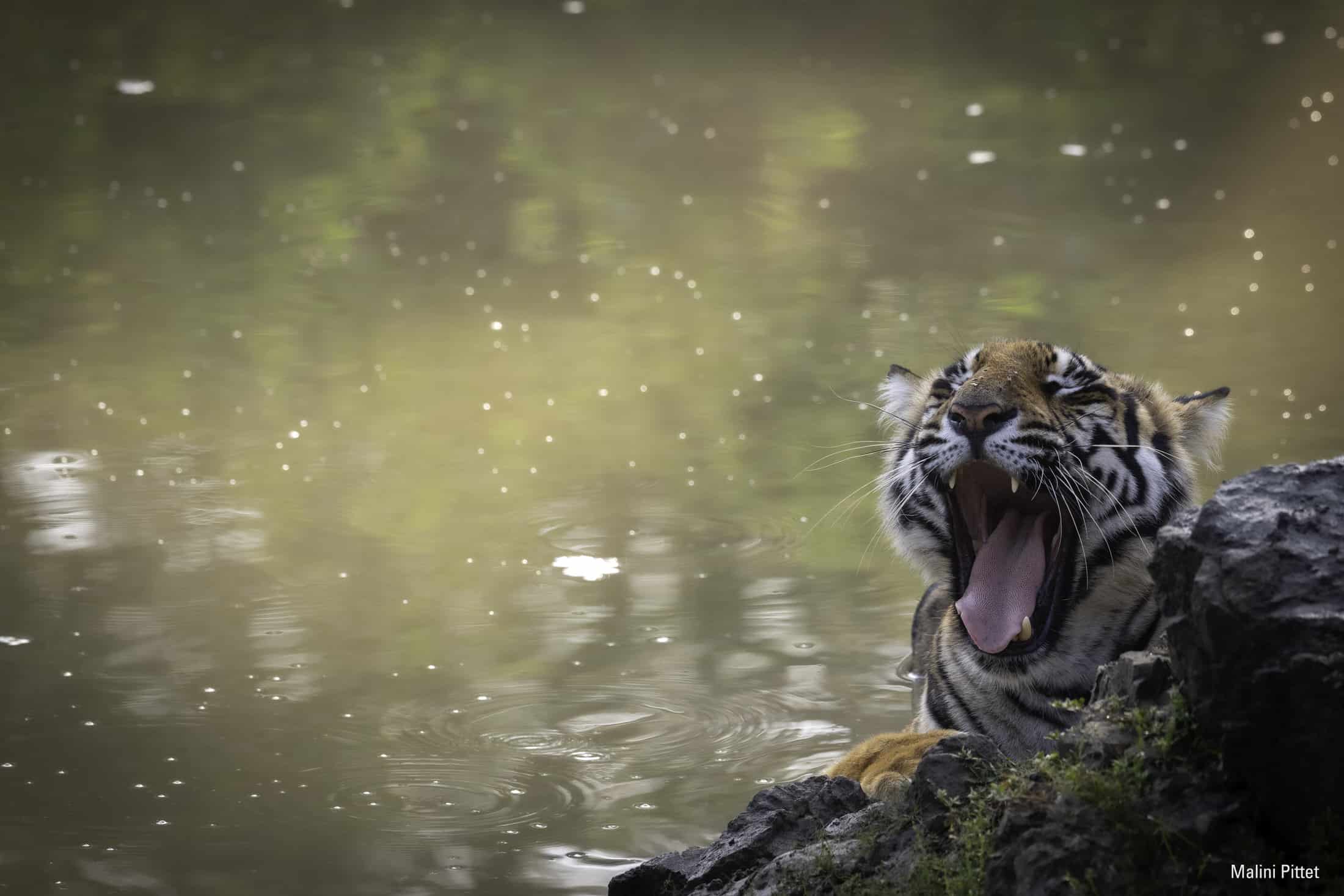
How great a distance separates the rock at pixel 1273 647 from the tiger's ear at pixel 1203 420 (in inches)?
42.4

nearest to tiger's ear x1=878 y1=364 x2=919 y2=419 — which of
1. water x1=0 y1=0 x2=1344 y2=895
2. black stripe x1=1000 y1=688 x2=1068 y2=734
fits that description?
black stripe x1=1000 y1=688 x2=1068 y2=734

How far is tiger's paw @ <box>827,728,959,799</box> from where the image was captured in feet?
7.43

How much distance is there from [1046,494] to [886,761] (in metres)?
0.55

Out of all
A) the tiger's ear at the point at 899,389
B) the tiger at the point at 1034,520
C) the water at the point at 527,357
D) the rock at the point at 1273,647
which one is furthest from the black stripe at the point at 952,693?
the rock at the point at 1273,647

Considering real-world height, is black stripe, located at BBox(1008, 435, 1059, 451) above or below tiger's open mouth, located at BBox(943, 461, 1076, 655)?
above

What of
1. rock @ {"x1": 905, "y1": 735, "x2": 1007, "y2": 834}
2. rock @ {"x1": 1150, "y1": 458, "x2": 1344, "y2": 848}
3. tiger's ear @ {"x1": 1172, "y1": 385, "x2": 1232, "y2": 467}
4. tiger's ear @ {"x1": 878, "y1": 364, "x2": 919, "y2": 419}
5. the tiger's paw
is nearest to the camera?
rock @ {"x1": 1150, "y1": 458, "x2": 1344, "y2": 848}

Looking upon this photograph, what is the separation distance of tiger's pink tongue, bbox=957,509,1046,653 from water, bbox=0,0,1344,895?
2.67ft

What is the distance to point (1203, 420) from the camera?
2725mm

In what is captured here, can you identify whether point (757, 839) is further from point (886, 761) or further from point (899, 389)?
point (899, 389)

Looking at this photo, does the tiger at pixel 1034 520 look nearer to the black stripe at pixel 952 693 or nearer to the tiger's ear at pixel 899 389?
the black stripe at pixel 952 693

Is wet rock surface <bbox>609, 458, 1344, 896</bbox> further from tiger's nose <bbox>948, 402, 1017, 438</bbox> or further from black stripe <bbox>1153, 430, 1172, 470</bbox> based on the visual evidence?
black stripe <bbox>1153, 430, 1172, 470</bbox>

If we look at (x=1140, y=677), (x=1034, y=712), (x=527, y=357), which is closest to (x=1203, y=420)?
(x=1034, y=712)

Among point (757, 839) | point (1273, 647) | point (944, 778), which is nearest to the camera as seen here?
point (1273, 647)

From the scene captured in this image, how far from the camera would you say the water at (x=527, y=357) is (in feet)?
10.8
